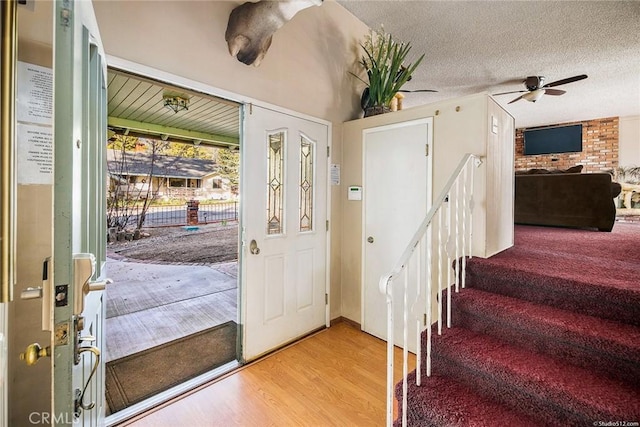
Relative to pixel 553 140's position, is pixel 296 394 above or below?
below

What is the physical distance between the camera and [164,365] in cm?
240

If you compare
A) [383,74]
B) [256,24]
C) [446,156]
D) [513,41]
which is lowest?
[446,156]

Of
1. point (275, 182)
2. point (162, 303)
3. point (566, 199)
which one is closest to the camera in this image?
point (275, 182)

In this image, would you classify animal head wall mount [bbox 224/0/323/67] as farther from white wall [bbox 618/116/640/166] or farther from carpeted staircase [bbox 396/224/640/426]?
white wall [bbox 618/116/640/166]

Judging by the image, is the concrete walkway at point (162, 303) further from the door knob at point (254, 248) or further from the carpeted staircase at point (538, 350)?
the carpeted staircase at point (538, 350)

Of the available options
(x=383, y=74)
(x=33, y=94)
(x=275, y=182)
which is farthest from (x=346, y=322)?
(x=33, y=94)

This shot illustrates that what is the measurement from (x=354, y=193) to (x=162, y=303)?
112 inches

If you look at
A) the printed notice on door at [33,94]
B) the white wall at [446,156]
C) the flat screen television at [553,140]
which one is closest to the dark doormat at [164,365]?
the white wall at [446,156]

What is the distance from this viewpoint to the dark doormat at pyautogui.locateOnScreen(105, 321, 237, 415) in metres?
2.06

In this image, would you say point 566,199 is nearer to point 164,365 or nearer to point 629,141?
point 164,365

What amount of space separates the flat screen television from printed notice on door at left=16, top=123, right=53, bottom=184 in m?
10.0

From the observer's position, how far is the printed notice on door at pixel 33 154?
1202 mm

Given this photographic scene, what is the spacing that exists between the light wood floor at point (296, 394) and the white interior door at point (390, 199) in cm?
45

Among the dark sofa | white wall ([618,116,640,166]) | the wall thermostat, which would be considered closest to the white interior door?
the wall thermostat
